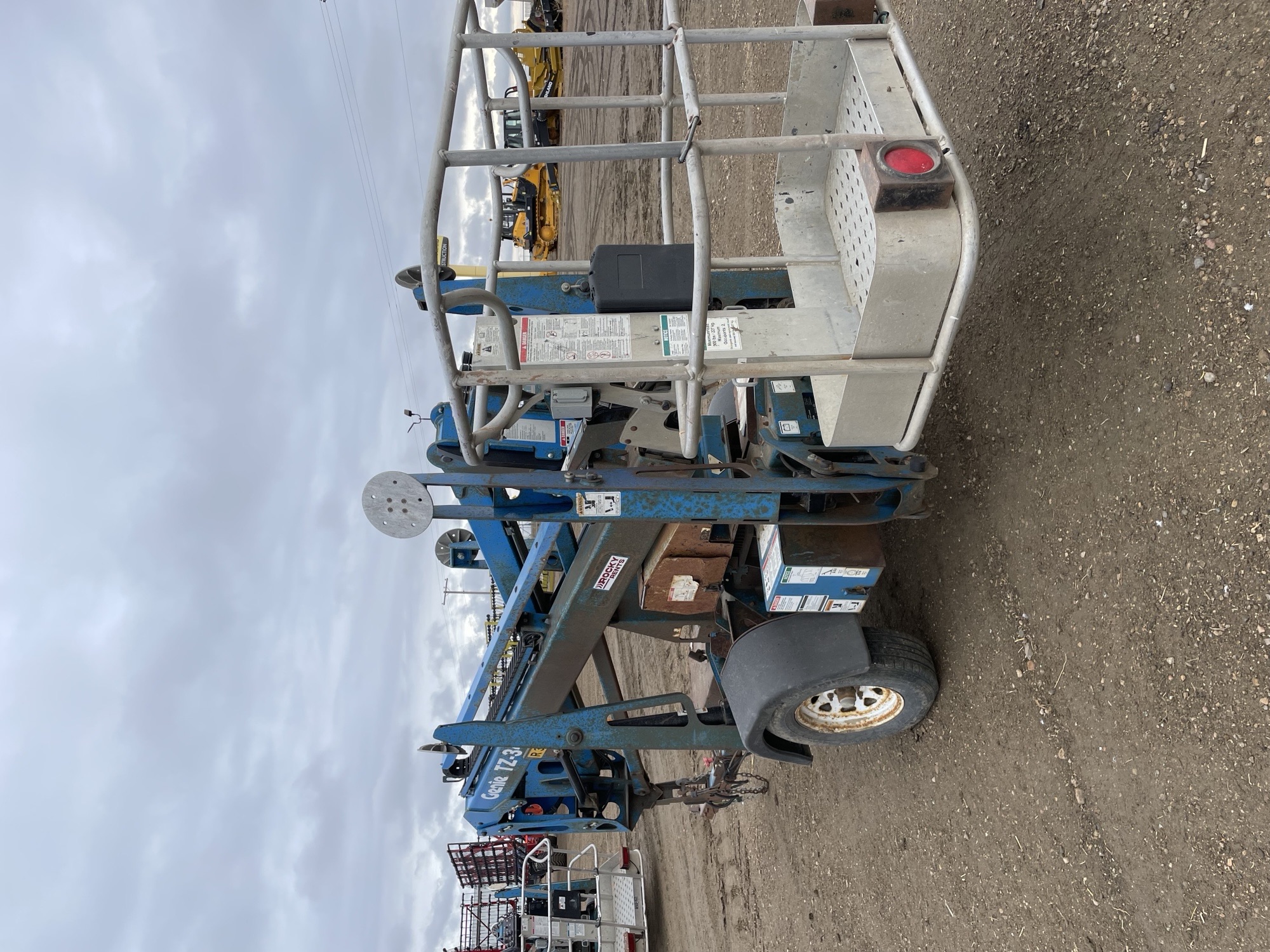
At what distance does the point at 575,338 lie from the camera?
127 inches

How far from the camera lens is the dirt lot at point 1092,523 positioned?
276 centimetres

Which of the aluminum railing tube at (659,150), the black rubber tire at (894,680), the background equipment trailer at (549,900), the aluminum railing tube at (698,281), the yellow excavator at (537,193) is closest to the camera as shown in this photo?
the aluminum railing tube at (698,281)

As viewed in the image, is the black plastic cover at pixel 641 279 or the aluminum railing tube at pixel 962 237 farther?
the black plastic cover at pixel 641 279

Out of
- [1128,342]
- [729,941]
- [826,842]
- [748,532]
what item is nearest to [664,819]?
[729,941]


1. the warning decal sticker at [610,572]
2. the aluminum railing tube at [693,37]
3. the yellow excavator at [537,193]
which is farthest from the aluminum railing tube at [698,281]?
the yellow excavator at [537,193]

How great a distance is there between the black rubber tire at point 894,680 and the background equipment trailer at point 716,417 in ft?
0.05

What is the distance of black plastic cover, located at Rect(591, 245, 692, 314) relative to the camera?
135 inches

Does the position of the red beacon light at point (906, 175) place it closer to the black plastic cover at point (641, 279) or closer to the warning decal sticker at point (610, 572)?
the black plastic cover at point (641, 279)

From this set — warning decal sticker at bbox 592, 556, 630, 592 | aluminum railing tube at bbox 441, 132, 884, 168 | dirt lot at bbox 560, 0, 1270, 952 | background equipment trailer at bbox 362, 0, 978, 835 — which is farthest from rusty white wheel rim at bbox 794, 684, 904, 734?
aluminum railing tube at bbox 441, 132, 884, 168

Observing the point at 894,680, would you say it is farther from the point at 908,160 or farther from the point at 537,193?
the point at 537,193

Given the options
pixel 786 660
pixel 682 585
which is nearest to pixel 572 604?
pixel 682 585

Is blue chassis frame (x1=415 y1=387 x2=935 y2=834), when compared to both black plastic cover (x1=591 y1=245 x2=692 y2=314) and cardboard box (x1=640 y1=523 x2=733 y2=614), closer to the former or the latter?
cardboard box (x1=640 y1=523 x2=733 y2=614)

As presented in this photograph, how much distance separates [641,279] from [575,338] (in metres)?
0.49

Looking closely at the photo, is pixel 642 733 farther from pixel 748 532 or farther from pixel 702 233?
pixel 702 233
